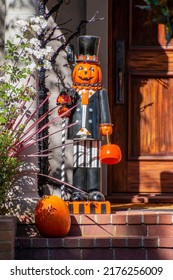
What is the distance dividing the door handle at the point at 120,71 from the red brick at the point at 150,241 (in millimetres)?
1870

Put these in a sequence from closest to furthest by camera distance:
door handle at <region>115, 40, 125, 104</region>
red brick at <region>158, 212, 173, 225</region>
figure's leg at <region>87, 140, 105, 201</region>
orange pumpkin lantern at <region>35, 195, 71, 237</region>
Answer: orange pumpkin lantern at <region>35, 195, 71, 237</region>
red brick at <region>158, 212, 173, 225</region>
figure's leg at <region>87, 140, 105, 201</region>
door handle at <region>115, 40, 125, 104</region>

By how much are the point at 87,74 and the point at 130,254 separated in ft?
4.82

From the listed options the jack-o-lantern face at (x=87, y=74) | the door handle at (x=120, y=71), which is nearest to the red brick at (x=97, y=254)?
the jack-o-lantern face at (x=87, y=74)

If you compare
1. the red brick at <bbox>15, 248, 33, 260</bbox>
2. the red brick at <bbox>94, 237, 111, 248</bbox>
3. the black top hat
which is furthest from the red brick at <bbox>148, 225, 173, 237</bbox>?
the black top hat

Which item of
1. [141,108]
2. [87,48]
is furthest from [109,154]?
[141,108]

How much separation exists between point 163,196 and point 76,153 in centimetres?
134

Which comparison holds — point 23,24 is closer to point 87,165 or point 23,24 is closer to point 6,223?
point 87,165

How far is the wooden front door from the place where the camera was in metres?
7.01

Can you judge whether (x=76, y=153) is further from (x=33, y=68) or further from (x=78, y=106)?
(x=33, y=68)

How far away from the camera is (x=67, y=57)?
22.8 feet

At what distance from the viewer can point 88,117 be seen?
588 cm

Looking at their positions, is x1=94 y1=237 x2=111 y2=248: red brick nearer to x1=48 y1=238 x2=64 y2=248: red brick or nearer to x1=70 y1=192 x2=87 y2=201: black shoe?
x1=48 y1=238 x2=64 y2=248: red brick

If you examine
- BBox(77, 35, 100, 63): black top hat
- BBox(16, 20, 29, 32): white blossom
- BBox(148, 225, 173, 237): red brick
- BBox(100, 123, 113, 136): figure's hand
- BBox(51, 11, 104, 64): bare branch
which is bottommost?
BBox(148, 225, 173, 237): red brick

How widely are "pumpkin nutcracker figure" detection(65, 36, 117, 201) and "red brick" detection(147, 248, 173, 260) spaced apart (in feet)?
2.11
